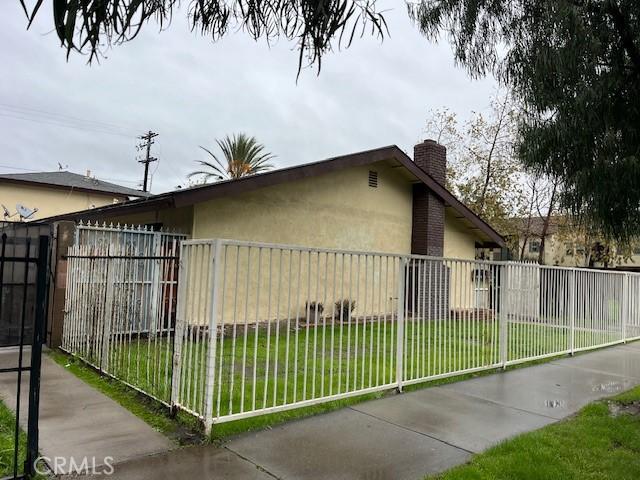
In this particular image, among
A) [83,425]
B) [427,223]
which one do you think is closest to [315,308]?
[83,425]

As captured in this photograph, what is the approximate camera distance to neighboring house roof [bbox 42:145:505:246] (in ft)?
30.9

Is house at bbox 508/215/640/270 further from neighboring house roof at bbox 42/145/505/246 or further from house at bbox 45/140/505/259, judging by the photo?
house at bbox 45/140/505/259

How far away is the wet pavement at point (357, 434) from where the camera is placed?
394cm

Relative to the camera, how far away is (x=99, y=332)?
269 inches

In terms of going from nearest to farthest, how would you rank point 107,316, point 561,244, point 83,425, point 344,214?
point 83,425 → point 107,316 → point 344,214 → point 561,244

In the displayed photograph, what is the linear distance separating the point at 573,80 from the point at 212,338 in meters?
5.04

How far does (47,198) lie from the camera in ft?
78.1

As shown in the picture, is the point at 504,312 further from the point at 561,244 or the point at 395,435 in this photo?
the point at 561,244

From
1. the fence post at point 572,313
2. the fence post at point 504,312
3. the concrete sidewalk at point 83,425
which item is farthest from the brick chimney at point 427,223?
the concrete sidewalk at point 83,425

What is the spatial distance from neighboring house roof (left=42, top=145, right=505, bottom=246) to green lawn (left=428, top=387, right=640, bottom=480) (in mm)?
7113

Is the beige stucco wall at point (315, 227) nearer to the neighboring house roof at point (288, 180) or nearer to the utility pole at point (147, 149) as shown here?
the neighboring house roof at point (288, 180)

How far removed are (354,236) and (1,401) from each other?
9.47 metres

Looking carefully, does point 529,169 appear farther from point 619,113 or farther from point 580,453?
point 580,453

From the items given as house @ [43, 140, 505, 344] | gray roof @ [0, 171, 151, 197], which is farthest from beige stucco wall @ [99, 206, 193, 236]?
gray roof @ [0, 171, 151, 197]
